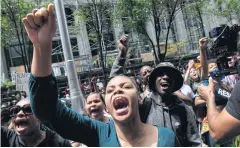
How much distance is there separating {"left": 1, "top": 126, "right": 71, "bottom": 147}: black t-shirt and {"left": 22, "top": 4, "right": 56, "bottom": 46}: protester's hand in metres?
1.04

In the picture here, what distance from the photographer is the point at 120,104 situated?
209cm

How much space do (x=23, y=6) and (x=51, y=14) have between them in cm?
1734

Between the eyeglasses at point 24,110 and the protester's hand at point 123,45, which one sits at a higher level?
the protester's hand at point 123,45

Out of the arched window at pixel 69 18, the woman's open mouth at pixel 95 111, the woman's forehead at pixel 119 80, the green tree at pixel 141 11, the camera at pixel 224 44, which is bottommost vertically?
the woman's open mouth at pixel 95 111

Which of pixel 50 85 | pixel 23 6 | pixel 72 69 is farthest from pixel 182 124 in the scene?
pixel 23 6

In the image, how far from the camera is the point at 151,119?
9.52 feet

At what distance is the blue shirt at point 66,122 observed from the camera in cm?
181

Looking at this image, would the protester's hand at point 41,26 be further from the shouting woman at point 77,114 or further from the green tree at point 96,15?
the green tree at point 96,15

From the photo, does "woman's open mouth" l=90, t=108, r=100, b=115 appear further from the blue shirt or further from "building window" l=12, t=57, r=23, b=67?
"building window" l=12, t=57, r=23, b=67

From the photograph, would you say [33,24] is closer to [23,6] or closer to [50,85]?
[50,85]

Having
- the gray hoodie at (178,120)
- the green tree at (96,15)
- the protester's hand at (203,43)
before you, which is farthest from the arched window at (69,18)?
the gray hoodie at (178,120)

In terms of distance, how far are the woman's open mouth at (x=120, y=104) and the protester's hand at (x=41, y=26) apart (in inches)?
23.6

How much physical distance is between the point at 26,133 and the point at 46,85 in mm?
941

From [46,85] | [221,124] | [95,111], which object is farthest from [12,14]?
[221,124]
